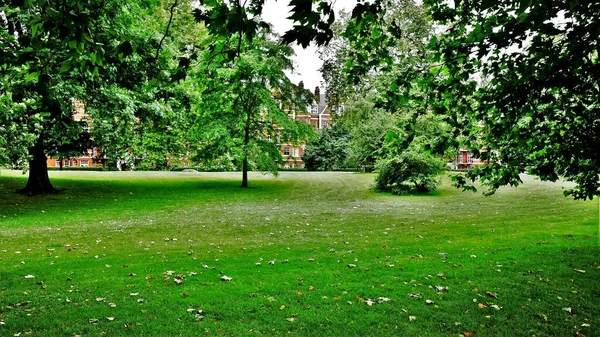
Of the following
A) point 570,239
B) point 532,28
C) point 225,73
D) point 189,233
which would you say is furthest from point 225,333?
point 225,73

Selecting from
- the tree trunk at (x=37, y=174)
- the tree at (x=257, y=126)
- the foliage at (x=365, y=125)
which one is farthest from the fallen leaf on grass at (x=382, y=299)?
the foliage at (x=365, y=125)

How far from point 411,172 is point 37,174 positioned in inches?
876

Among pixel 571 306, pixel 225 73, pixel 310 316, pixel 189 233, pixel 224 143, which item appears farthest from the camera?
pixel 224 143

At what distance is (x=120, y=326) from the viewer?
4973 mm

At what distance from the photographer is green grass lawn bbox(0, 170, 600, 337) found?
5133 mm

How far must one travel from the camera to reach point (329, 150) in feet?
194

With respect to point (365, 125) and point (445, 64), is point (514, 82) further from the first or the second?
point (365, 125)

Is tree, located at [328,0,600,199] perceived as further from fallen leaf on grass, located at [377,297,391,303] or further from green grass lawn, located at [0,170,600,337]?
fallen leaf on grass, located at [377,297,391,303]

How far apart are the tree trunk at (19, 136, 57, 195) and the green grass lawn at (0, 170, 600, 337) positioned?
588cm

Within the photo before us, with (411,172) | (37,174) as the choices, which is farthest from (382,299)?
(37,174)

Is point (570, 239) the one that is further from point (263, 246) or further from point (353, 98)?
point (353, 98)

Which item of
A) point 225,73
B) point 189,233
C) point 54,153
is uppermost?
point 225,73

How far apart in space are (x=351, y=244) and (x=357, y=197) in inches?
536

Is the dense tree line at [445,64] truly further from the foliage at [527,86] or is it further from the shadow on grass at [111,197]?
the shadow on grass at [111,197]
